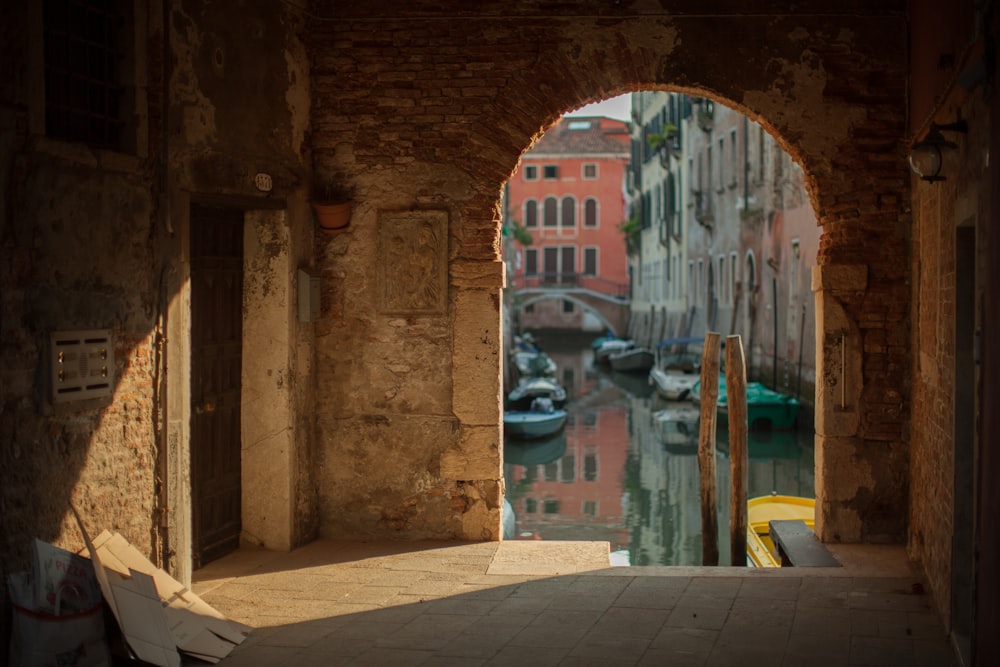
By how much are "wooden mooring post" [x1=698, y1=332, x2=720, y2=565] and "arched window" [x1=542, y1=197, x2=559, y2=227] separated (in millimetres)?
42330

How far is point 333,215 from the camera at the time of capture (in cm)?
709

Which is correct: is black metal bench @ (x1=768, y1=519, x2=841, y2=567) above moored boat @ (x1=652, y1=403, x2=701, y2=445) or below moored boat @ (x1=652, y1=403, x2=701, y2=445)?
above

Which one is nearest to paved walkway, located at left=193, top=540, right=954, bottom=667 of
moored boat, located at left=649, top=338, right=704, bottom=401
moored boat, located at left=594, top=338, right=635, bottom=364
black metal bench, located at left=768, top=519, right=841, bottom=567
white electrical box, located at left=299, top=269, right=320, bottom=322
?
black metal bench, located at left=768, top=519, right=841, bottom=567

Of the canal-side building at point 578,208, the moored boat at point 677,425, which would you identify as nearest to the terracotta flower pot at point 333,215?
the moored boat at point 677,425

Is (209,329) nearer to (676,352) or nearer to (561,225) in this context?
(676,352)

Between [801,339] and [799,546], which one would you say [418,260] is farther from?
[801,339]

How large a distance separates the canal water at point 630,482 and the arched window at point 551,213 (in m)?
27.7

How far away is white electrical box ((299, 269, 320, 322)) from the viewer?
274 inches

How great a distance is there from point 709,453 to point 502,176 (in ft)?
12.7

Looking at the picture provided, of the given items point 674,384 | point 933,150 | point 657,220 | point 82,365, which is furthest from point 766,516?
point 657,220

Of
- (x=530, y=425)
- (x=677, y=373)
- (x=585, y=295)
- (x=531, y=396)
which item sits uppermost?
(x=585, y=295)

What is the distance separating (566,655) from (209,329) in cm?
314

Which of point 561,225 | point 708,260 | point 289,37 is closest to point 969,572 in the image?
point 289,37

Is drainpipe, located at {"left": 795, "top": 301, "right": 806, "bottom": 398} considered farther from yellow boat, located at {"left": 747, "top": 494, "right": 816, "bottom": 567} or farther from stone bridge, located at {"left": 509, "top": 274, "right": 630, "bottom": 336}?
stone bridge, located at {"left": 509, "top": 274, "right": 630, "bottom": 336}
